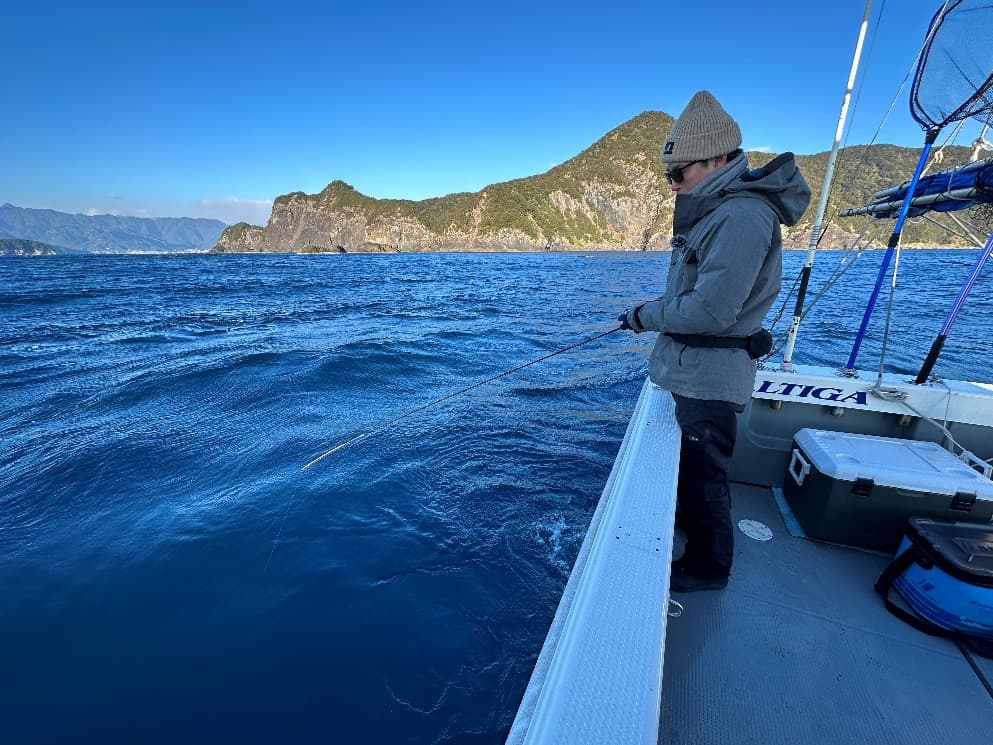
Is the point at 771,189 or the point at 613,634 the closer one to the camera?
the point at 613,634

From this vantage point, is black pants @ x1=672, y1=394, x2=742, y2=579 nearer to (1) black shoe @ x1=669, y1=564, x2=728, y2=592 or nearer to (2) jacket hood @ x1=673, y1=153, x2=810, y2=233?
(1) black shoe @ x1=669, y1=564, x2=728, y2=592

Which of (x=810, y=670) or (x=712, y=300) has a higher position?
(x=712, y=300)

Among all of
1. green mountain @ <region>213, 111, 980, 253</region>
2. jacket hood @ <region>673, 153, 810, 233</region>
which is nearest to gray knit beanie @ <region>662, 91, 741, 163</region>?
jacket hood @ <region>673, 153, 810, 233</region>

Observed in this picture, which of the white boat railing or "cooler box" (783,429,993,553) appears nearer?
the white boat railing

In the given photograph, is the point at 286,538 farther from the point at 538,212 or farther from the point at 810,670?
the point at 538,212

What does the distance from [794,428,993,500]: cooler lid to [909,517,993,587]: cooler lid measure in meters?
0.20

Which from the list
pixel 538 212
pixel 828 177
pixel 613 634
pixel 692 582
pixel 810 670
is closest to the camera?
pixel 613 634

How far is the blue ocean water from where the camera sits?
2.73 meters

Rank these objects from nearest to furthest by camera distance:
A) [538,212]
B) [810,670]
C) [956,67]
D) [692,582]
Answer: [810,670] < [692,582] < [956,67] < [538,212]

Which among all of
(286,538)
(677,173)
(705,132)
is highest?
(705,132)

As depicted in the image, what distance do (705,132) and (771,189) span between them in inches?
17.2

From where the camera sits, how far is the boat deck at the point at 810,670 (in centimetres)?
180

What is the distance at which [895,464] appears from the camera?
Result: 107 inches

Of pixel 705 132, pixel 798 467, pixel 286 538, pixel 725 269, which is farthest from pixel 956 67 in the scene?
pixel 286 538
